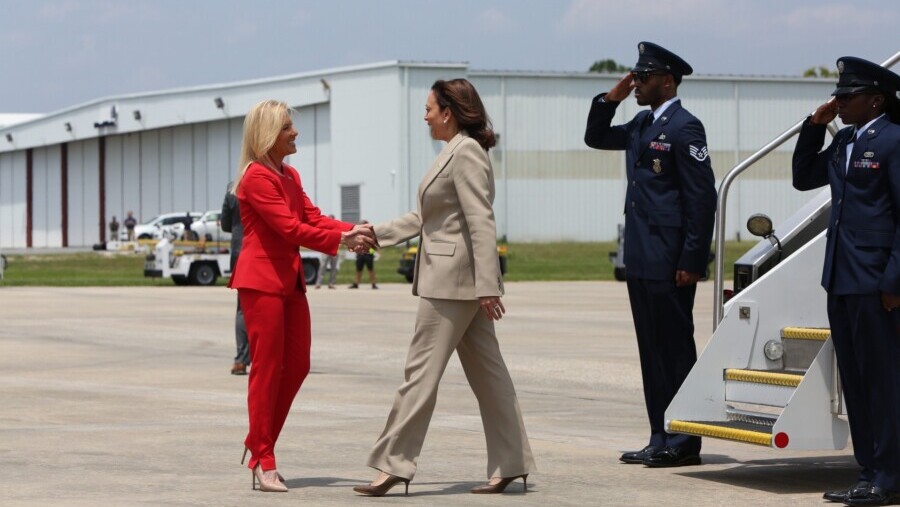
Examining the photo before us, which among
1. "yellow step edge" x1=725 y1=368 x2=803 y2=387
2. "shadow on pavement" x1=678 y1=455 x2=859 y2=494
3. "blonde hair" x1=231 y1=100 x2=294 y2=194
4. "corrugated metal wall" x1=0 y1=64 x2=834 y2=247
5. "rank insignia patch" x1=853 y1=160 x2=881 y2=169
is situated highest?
"corrugated metal wall" x1=0 y1=64 x2=834 y2=247

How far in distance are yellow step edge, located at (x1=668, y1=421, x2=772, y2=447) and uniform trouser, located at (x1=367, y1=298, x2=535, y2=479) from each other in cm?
91

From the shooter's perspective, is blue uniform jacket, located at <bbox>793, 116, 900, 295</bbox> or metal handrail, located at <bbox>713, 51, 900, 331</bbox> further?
metal handrail, located at <bbox>713, 51, 900, 331</bbox>

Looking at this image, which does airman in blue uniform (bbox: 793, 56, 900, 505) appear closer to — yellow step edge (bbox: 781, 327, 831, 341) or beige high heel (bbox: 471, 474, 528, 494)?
yellow step edge (bbox: 781, 327, 831, 341)

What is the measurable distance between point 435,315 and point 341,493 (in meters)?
0.98

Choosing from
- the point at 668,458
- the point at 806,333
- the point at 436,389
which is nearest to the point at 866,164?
the point at 806,333

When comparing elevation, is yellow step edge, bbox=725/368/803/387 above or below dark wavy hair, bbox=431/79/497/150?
below

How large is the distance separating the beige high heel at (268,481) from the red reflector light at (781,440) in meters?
2.37

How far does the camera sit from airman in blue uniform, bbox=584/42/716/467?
8.52m

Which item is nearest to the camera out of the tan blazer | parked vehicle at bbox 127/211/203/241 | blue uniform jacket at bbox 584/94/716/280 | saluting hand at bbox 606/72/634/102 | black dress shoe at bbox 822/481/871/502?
black dress shoe at bbox 822/481/871/502

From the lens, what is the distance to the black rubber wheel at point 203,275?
3781 cm

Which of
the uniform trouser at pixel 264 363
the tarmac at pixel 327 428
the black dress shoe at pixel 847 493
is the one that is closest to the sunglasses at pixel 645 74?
the tarmac at pixel 327 428

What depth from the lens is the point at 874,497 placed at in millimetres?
7352

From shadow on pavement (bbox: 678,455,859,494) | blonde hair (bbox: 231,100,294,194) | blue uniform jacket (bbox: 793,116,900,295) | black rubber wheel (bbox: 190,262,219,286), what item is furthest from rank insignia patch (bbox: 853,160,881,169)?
black rubber wheel (bbox: 190,262,219,286)

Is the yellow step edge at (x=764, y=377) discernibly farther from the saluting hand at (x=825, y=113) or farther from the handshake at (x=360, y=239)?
the handshake at (x=360, y=239)
